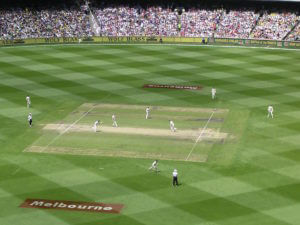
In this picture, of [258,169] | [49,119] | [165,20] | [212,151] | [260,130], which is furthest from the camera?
[165,20]

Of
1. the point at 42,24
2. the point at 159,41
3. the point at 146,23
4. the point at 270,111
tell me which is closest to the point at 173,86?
the point at 270,111

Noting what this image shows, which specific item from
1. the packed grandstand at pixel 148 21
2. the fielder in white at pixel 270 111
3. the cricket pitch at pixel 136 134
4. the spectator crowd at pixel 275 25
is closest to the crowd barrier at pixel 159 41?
the packed grandstand at pixel 148 21

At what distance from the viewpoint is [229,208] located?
36750mm

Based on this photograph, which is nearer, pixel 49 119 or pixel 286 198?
pixel 286 198

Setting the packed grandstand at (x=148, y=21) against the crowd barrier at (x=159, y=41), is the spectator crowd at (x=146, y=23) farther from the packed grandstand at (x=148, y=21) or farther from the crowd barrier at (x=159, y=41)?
the crowd barrier at (x=159, y=41)

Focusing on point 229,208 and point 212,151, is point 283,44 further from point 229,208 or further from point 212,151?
point 229,208

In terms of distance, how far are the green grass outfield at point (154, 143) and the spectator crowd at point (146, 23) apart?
14.2m

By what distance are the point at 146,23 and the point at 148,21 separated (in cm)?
72

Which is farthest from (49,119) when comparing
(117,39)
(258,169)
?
(117,39)

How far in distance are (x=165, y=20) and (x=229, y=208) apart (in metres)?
73.0

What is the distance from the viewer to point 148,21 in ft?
348

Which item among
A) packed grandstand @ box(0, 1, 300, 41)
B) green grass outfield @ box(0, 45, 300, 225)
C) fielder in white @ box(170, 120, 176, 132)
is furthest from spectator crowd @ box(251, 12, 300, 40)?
fielder in white @ box(170, 120, 176, 132)

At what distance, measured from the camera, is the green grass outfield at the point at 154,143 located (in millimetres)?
36750

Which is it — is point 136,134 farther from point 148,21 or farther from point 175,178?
point 148,21
